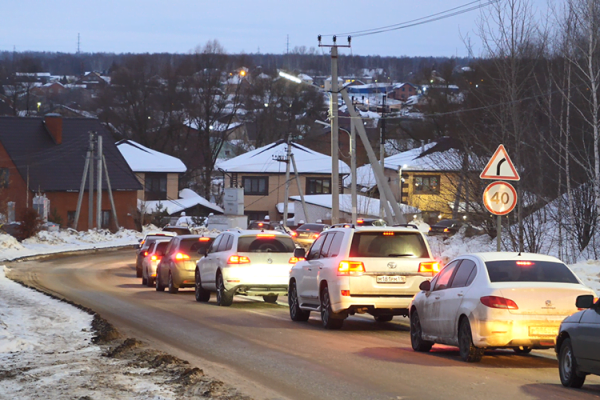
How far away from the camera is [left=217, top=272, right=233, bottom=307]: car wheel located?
21016 mm

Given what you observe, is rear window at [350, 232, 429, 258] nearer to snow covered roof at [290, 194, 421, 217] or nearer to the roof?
snow covered roof at [290, 194, 421, 217]

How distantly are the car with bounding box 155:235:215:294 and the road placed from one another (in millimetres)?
4067

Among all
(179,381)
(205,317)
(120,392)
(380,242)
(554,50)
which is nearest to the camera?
(120,392)

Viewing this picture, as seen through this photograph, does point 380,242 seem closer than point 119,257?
Yes

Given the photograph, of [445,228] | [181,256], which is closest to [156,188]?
[445,228]

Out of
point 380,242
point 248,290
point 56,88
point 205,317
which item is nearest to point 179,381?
point 380,242

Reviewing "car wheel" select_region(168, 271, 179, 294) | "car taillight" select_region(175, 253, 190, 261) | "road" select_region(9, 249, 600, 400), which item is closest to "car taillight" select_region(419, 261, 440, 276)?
"road" select_region(9, 249, 600, 400)

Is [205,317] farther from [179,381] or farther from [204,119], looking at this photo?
[204,119]

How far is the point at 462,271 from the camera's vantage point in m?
12.5

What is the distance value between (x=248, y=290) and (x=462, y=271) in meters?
9.16

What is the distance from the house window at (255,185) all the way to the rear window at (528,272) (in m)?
84.1

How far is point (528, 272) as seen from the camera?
11.9 metres

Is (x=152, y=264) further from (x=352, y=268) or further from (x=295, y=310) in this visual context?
(x=352, y=268)

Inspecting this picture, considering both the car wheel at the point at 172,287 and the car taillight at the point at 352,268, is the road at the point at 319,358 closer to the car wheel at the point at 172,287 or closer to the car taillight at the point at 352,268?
the car taillight at the point at 352,268
